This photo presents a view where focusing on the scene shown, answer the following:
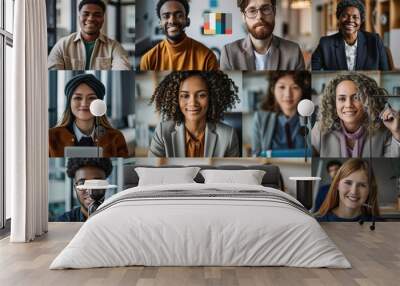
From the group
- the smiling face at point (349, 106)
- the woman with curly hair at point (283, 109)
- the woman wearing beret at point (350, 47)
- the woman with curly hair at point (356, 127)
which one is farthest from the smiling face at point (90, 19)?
the smiling face at point (349, 106)

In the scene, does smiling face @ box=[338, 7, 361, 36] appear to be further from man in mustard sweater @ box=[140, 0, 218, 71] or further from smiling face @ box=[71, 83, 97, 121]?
smiling face @ box=[71, 83, 97, 121]

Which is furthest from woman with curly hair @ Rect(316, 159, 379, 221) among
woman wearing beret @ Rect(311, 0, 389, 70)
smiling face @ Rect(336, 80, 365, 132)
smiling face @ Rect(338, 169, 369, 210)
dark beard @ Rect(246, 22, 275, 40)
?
dark beard @ Rect(246, 22, 275, 40)

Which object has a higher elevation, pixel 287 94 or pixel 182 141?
pixel 287 94

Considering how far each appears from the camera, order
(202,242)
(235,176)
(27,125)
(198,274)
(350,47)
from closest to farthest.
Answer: (198,274), (202,242), (27,125), (235,176), (350,47)

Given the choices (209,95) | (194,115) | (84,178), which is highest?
(209,95)

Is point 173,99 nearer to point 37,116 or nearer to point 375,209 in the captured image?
point 37,116

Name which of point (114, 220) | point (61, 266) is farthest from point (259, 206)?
point (61, 266)

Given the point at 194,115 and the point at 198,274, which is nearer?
the point at 198,274

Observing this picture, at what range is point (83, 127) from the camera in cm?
820

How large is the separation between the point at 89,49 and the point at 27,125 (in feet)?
6.03

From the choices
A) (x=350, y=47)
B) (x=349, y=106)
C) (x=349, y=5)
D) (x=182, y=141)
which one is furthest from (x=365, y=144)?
(x=182, y=141)

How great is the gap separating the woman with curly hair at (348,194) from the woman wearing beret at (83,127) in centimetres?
249

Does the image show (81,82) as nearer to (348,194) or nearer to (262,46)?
(262,46)

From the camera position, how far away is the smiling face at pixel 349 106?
8211 mm
